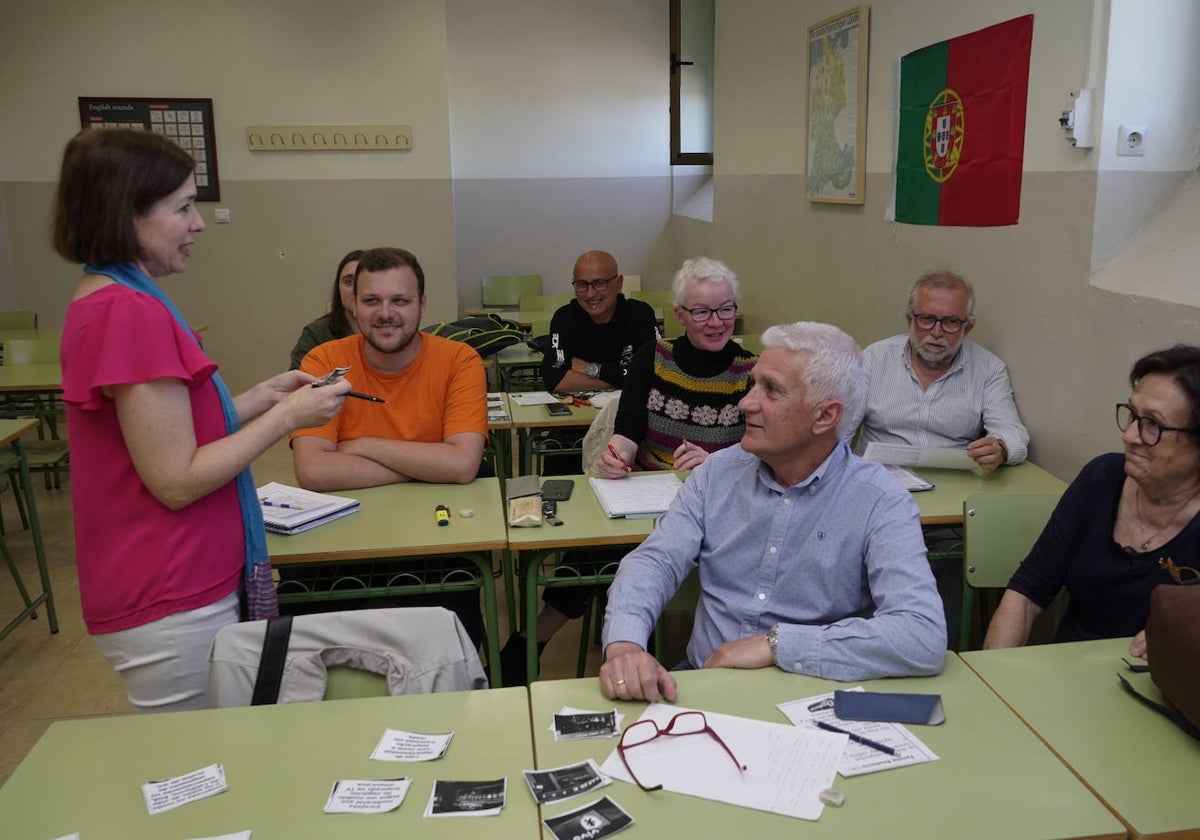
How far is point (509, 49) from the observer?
25.9 feet

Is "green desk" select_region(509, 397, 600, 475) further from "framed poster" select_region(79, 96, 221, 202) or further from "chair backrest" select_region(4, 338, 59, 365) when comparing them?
"framed poster" select_region(79, 96, 221, 202)

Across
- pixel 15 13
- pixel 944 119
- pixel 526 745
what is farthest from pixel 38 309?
pixel 526 745

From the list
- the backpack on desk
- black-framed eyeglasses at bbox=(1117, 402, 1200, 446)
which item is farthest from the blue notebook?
the backpack on desk

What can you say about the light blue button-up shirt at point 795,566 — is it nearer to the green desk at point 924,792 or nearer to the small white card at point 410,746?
the green desk at point 924,792

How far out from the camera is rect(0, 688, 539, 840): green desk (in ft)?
4.24

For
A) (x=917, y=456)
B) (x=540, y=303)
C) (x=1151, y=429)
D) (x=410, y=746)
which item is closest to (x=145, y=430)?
(x=410, y=746)

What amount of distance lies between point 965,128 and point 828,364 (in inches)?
74.0

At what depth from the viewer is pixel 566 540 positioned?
238 cm

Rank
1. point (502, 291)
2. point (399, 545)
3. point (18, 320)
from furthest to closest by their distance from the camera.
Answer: point (502, 291), point (18, 320), point (399, 545)

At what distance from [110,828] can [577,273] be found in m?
3.32

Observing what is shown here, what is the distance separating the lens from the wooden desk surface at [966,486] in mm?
2590

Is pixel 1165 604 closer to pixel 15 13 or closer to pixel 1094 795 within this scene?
pixel 1094 795

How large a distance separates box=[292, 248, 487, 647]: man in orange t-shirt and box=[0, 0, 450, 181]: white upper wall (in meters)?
4.49

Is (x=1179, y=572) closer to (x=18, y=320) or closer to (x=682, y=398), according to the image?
(x=682, y=398)
